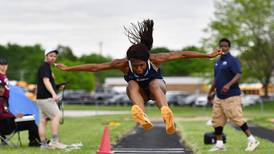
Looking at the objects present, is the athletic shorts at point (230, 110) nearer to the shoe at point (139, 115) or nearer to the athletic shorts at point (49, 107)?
the athletic shorts at point (49, 107)

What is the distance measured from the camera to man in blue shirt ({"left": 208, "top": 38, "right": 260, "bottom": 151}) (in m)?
12.8

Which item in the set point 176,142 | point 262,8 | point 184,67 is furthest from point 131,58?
point 184,67

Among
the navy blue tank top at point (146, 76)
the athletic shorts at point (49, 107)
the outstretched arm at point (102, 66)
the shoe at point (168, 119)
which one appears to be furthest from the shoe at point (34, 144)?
the shoe at point (168, 119)

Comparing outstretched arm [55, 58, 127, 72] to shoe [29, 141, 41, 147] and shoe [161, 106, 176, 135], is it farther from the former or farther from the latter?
shoe [29, 141, 41, 147]

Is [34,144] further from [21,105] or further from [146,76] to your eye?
[146,76]

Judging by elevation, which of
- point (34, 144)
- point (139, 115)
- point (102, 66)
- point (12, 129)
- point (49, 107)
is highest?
point (102, 66)

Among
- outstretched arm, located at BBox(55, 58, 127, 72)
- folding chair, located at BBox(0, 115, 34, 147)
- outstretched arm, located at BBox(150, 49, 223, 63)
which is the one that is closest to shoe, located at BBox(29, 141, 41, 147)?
folding chair, located at BBox(0, 115, 34, 147)

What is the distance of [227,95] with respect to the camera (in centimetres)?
1295

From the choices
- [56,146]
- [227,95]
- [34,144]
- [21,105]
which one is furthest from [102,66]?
[21,105]

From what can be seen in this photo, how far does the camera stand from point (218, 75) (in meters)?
13.1

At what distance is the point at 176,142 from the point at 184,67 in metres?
130

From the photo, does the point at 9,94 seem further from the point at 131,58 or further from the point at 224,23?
the point at 224,23

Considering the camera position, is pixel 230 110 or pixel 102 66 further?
pixel 230 110

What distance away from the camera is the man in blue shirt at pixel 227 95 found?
42.1 feet
